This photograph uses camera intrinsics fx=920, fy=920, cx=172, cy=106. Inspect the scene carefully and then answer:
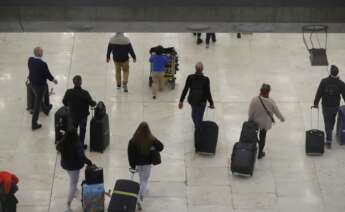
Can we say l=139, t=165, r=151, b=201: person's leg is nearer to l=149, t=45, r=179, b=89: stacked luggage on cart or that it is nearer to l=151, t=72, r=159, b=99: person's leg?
l=151, t=72, r=159, b=99: person's leg

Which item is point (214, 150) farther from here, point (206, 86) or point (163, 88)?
point (163, 88)

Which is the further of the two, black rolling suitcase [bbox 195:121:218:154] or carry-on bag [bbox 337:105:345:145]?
carry-on bag [bbox 337:105:345:145]

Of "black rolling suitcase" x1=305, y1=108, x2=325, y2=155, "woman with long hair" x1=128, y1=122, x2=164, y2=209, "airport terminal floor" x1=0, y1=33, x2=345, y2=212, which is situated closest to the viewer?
"woman with long hair" x1=128, y1=122, x2=164, y2=209

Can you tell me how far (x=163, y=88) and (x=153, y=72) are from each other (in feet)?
2.21

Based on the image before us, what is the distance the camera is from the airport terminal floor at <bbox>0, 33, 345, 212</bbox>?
48.3 ft

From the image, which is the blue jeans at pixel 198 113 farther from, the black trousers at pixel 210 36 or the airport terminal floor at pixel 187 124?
the black trousers at pixel 210 36

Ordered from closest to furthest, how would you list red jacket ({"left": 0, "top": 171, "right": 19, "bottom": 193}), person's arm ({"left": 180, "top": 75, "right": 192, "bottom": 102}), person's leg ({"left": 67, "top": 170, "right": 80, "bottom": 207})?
red jacket ({"left": 0, "top": 171, "right": 19, "bottom": 193}), person's leg ({"left": 67, "top": 170, "right": 80, "bottom": 207}), person's arm ({"left": 180, "top": 75, "right": 192, "bottom": 102})

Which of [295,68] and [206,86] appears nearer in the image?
[206,86]

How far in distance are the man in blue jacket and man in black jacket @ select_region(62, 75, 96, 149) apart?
7.59 feet

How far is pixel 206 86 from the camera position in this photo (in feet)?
50.6

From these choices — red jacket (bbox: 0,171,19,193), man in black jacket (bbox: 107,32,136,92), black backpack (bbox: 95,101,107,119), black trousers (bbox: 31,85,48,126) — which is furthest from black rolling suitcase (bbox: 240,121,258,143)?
red jacket (bbox: 0,171,19,193)

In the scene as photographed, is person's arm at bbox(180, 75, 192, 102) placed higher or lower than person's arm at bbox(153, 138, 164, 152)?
higher

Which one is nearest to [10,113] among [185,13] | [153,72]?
[153,72]

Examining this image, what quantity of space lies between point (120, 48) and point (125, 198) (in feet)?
14.4
